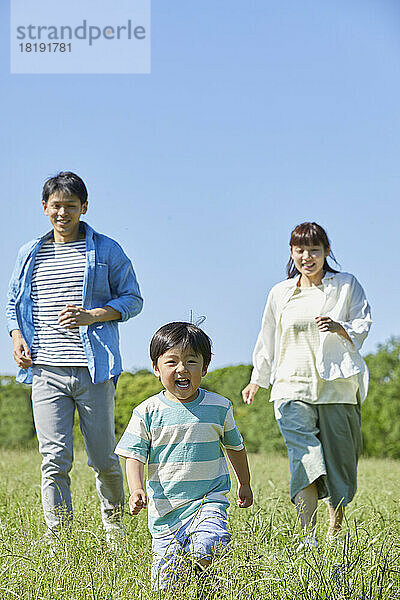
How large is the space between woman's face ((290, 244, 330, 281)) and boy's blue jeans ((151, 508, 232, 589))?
2037mm

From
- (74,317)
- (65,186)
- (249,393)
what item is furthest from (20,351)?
(249,393)

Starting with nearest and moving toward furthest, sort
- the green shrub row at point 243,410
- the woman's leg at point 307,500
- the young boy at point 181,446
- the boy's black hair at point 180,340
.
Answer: the young boy at point 181,446, the boy's black hair at point 180,340, the woman's leg at point 307,500, the green shrub row at point 243,410

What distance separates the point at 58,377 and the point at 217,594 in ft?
5.87

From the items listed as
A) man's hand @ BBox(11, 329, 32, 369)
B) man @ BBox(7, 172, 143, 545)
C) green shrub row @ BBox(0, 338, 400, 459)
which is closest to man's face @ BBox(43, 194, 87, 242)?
man @ BBox(7, 172, 143, 545)

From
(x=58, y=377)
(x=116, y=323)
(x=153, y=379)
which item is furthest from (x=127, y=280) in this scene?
(x=153, y=379)

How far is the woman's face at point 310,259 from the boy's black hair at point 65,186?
1.33 m

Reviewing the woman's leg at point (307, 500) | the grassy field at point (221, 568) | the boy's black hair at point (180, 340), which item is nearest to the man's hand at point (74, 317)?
the boy's black hair at point (180, 340)

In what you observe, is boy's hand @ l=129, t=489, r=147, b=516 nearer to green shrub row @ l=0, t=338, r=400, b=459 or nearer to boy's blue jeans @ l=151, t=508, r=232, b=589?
boy's blue jeans @ l=151, t=508, r=232, b=589

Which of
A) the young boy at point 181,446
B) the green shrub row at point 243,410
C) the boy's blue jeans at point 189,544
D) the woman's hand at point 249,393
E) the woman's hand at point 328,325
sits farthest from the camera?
the green shrub row at point 243,410

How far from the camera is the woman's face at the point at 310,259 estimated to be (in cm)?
489

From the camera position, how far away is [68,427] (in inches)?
173

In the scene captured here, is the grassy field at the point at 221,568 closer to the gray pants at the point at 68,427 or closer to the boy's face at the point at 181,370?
the gray pants at the point at 68,427

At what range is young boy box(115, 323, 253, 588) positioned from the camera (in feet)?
10.9

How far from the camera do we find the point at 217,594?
2.95 meters
